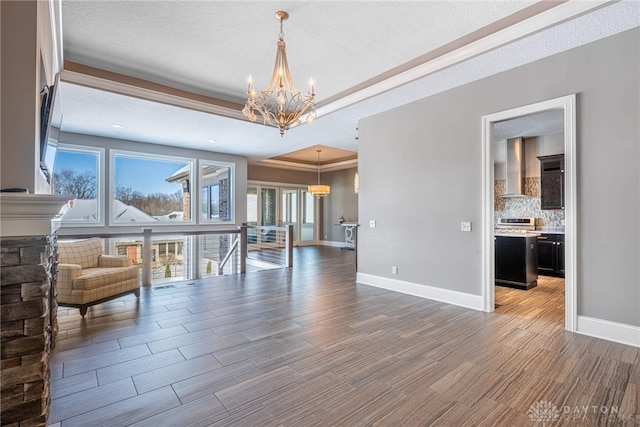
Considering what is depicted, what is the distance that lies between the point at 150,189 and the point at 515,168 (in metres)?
8.35

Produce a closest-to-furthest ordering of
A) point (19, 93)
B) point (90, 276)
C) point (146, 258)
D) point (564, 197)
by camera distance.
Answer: point (19, 93), point (90, 276), point (564, 197), point (146, 258)

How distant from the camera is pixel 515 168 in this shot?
6520mm

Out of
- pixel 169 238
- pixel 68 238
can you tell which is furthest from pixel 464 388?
pixel 169 238

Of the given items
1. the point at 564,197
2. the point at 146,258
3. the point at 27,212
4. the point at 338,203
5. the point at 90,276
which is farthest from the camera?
the point at 338,203

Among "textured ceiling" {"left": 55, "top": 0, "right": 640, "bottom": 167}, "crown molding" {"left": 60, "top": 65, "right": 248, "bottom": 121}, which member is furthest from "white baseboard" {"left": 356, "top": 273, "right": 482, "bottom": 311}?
"crown molding" {"left": 60, "top": 65, "right": 248, "bottom": 121}

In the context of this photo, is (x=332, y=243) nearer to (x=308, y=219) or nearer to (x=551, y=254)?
(x=308, y=219)

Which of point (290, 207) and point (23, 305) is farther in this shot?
point (290, 207)

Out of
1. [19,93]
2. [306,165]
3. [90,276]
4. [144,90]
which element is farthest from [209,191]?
[19,93]

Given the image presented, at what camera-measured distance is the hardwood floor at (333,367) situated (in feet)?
6.20

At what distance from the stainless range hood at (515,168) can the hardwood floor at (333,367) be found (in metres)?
3.25

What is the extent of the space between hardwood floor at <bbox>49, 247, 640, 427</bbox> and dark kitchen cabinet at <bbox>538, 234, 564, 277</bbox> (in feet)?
7.59

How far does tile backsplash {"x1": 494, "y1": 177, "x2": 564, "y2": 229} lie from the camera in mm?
6266

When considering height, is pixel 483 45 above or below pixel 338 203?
above

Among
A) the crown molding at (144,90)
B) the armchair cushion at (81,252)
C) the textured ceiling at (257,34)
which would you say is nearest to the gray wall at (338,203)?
the crown molding at (144,90)
